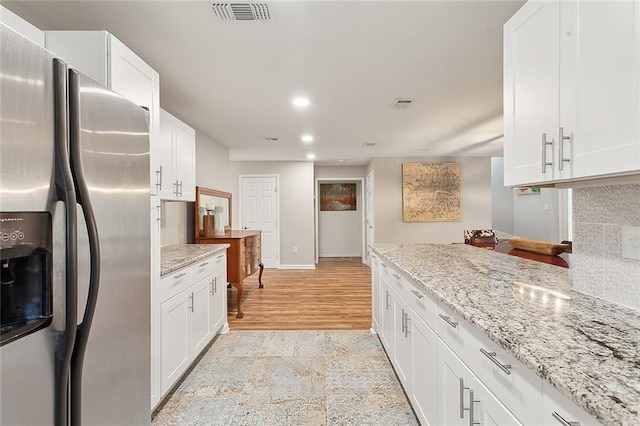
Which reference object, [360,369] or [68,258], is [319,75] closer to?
[68,258]

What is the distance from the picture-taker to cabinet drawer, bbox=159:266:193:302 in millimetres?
1995

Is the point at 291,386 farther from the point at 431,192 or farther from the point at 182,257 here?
the point at 431,192

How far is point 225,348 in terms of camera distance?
9.60ft

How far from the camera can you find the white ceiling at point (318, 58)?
68.0 inches

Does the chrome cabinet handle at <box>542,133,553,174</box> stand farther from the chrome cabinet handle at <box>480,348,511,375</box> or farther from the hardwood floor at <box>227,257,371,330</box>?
the hardwood floor at <box>227,257,371,330</box>

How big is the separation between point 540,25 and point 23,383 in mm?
1965

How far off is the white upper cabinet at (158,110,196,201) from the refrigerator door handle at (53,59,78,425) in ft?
5.30

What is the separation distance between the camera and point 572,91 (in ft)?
3.44

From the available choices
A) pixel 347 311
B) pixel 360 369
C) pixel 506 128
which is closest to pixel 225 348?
pixel 360 369

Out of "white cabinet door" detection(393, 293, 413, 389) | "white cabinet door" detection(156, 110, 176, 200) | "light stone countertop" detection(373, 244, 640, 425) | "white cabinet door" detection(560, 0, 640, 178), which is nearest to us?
"light stone countertop" detection(373, 244, 640, 425)

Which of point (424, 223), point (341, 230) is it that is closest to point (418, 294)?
point (424, 223)

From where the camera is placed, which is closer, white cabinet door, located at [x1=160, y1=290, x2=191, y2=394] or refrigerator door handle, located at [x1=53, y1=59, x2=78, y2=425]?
refrigerator door handle, located at [x1=53, y1=59, x2=78, y2=425]

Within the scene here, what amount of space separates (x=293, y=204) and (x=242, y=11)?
5349mm

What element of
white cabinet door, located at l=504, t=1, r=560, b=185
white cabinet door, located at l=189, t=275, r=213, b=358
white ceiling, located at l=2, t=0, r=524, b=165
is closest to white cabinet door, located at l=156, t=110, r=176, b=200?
white ceiling, located at l=2, t=0, r=524, b=165
